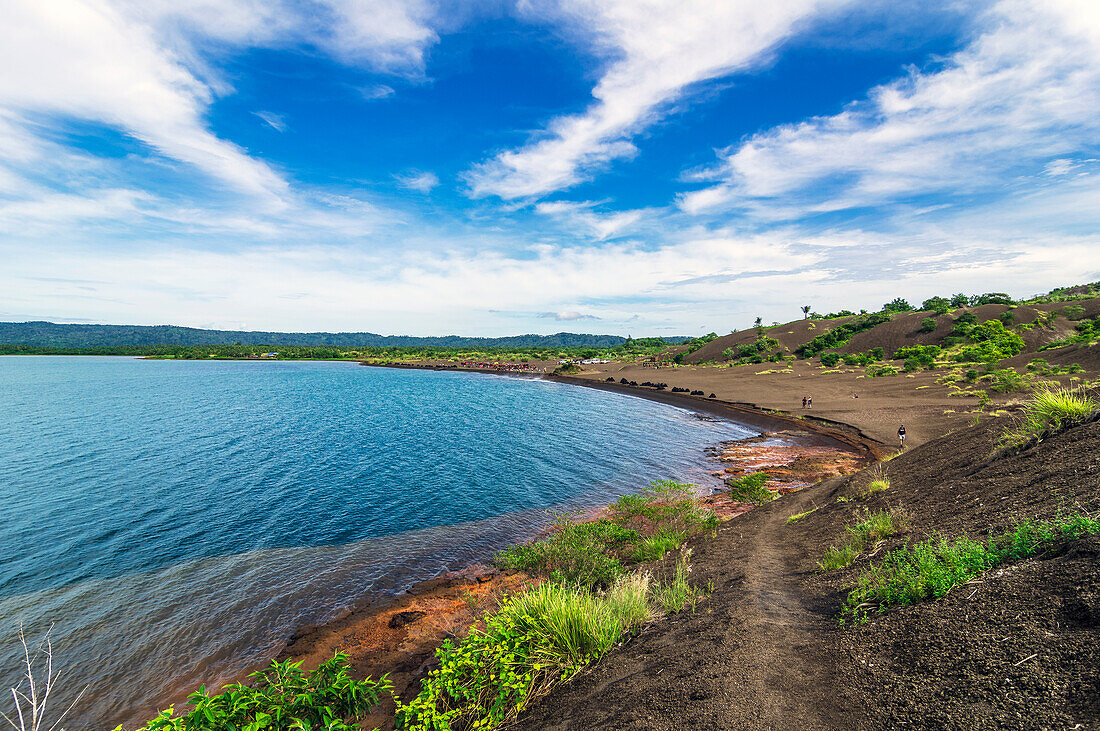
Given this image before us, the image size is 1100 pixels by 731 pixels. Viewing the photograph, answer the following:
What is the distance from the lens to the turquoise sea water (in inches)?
496

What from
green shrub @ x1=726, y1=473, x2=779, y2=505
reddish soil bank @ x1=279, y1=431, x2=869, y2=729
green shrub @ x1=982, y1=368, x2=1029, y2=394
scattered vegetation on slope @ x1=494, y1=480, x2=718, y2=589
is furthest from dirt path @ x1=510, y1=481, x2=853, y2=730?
green shrub @ x1=982, y1=368, x2=1029, y2=394

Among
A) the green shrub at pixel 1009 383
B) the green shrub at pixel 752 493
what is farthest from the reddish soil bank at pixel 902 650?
the green shrub at pixel 1009 383

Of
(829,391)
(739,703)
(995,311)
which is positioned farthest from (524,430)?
(995,311)

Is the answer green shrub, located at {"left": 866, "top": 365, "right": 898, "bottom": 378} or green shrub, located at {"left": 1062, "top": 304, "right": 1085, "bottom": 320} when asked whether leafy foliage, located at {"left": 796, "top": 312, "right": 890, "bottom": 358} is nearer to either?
green shrub, located at {"left": 1062, "top": 304, "right": 1085, "bottom": 320}

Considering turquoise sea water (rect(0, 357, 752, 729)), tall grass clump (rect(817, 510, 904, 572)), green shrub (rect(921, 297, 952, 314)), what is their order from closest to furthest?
tall grass clump (rect(817, 510, 904, 572)), turquoise sea water (rect(0, 357, 752, 729)), green shrub (rect(921, 297, 952, 314))

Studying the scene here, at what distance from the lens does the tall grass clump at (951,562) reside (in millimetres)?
6223

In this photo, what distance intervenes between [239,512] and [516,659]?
20.8 metres

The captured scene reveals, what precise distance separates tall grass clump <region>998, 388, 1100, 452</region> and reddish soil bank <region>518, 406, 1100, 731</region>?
696mm

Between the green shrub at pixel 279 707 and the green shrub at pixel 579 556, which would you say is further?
the green shrub at pixel 579 556

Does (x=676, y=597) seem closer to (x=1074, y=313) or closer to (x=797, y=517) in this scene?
(x=797, y=517)

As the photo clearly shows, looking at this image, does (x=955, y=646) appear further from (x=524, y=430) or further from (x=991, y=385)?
(x=991, y=385)

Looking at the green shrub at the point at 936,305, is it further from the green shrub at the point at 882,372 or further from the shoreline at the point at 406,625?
the shoreline at the point at 406,625

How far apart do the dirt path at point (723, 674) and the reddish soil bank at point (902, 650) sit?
0.07ft

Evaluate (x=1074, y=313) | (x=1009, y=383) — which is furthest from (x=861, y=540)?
(x=1074, y=313)
